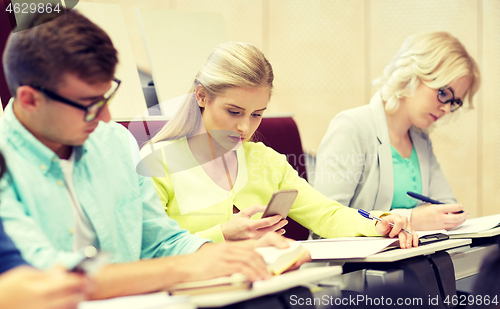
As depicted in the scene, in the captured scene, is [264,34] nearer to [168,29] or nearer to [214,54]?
[168,29]

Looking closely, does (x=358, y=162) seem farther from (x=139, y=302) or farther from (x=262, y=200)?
(x=139, y=302)

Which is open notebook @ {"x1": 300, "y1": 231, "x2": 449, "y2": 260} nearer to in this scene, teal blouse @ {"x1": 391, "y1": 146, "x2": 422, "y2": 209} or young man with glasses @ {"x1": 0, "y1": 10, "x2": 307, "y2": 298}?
young man with glasses @ {"x1": 0, "y1": 10, "x2": 307, "y2": 298}

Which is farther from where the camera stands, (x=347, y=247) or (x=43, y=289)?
(x=347, y=247)

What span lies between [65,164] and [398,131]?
1548mm

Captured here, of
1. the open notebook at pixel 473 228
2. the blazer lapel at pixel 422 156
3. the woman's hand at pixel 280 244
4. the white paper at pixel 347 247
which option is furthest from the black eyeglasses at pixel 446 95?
the woman's hand at pixel 280 244

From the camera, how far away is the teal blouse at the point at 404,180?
1916 millimetres

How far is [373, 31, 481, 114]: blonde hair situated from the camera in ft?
6.25

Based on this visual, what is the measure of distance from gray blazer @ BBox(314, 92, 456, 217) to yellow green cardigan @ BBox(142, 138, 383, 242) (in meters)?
0.27

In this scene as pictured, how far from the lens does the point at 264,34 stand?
10.6 feet

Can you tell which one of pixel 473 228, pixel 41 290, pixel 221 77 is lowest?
pixel 473 228

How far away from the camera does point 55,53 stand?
0.82 m

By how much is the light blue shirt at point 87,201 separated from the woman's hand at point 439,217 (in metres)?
0.92

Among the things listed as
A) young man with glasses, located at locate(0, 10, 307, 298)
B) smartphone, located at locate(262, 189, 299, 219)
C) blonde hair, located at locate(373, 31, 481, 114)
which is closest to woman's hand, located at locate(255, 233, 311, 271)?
young man with glasses, located at locate(0, 10, 307, 298)

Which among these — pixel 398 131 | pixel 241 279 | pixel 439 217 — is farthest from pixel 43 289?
pixel 398 131
